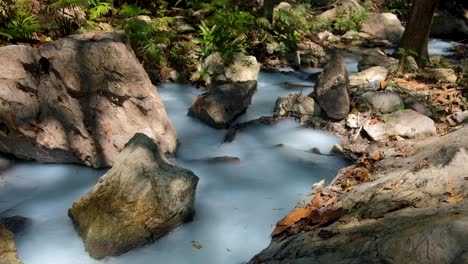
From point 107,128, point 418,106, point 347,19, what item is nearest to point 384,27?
point 347,19

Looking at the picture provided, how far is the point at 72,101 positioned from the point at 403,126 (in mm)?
4748

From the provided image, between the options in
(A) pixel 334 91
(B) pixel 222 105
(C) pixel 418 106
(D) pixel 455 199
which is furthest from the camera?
(B) pixel 222 105

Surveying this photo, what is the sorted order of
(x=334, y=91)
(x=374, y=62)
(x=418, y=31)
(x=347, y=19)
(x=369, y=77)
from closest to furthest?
(x=334, y=91) < (x=369, y=77) < (x=418, y=31) < (x=374, y=62) < (x=347, y=19)

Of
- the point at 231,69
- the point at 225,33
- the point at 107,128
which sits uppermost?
the point at 225,33

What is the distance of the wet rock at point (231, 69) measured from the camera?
26.0 feet

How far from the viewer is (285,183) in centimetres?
529

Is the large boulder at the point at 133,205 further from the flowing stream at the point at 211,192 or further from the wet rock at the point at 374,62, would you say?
the wet rock at the point at 374,62

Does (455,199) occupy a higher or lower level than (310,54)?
higher

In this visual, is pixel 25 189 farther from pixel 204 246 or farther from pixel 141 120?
pixel 204 246

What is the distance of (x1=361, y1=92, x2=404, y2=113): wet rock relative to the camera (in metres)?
6.23

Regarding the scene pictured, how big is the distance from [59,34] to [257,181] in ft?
16.3

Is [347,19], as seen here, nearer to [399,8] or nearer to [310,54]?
[310,54]

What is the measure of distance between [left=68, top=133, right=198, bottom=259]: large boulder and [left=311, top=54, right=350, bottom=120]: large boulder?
2989mm

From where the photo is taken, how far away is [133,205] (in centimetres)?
405
